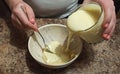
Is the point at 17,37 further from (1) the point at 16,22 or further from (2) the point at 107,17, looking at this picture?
(2) the point at 107,17

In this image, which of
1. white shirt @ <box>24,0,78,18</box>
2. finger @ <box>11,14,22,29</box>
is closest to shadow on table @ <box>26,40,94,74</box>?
finger @ <box>11,14,22,29</box>

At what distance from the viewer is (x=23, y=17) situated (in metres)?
0.89

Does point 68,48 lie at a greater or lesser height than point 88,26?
lesser

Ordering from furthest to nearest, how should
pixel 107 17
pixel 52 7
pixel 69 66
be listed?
pixel 52 7
pixel 69 66
pixel 107 17

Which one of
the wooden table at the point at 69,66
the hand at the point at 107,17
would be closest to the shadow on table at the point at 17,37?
the wooden table at the point at 69,66

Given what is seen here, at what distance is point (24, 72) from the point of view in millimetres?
866

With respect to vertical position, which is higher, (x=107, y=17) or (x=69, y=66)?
(x=107, y=17)

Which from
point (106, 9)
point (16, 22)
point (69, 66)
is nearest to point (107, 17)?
point (106, 9)

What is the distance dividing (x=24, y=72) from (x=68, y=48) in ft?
0.59

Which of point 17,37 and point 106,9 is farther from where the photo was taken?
point 17,37

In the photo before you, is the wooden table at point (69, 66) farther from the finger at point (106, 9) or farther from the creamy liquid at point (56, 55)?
the finger at point (106, 9)

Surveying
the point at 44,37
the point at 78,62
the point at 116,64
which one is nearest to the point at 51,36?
the point at 44,37

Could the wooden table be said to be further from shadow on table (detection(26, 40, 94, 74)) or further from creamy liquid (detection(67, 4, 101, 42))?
creamy liquid (detection(67, 4, 101, 42))

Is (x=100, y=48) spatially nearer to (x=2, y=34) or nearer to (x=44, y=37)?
(x=44, y=37)
